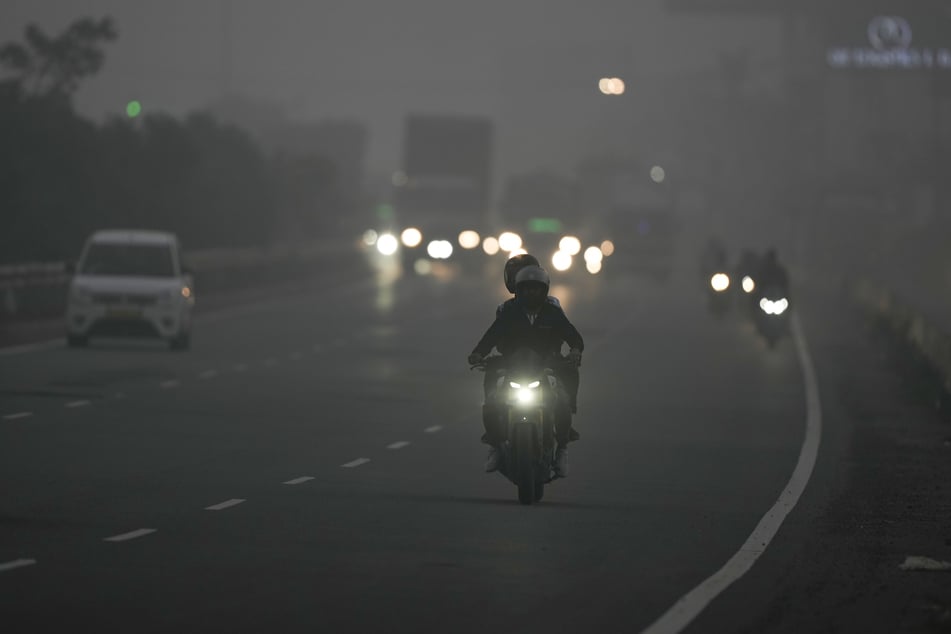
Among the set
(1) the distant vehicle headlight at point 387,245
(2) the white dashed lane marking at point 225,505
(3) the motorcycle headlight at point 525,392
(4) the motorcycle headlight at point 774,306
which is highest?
Answer: (3) the motorcycle headlight at point 525,392

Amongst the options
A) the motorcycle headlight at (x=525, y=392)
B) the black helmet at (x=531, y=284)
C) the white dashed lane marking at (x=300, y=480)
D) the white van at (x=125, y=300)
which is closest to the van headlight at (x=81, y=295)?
the white van at (x=125, y=300)

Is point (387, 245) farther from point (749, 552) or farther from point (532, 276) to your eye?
point (749, 552)

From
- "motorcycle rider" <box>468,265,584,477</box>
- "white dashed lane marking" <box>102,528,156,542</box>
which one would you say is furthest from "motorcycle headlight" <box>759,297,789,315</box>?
"white dashed lane marking" <box>102,528,156,542</box>

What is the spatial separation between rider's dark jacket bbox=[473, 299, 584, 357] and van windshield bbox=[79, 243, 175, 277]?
22.3 metres

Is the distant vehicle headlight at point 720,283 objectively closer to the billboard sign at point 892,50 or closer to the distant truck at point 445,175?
the distant truck at point 445,175

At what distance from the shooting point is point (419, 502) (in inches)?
687

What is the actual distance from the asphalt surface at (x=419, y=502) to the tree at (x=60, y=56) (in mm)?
33898

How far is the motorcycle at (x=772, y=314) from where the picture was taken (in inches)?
1759

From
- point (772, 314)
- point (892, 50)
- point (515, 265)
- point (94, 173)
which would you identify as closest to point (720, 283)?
point (772, 314)

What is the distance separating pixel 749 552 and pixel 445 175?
6787 cm

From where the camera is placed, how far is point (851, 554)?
15055 millimetres

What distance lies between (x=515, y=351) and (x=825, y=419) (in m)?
12.0

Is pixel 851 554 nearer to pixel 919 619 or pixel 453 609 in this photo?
pixel 919 619

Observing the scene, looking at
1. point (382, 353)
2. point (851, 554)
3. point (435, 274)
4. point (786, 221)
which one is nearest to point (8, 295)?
point (382, 353)
